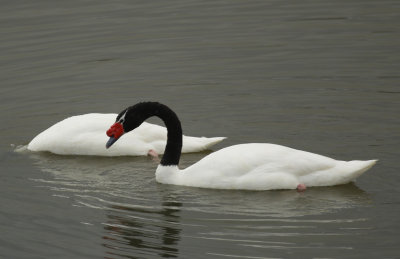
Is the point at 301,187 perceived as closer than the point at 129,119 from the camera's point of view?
Yes

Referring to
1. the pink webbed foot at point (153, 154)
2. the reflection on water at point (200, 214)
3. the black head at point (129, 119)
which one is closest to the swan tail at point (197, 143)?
the pink webbed foot at point (153, 154)

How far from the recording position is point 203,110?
15602 mm

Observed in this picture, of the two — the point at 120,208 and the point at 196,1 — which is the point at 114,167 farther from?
the point at 196,1

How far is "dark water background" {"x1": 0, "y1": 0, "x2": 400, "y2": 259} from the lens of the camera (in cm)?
1042

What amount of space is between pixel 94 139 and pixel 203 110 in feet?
7.57

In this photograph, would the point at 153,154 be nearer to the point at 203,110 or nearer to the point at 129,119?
the point at 129,119

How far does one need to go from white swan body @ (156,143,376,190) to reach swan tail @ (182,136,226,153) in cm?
146

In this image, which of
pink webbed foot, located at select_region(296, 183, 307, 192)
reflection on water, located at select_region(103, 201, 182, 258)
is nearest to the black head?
reflection on water, located at select_region(103, 201, 182, 258)

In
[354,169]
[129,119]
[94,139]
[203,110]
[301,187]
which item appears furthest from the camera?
[203,110]

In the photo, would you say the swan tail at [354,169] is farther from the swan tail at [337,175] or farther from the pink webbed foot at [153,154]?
the pink webbed foot at [153,154]

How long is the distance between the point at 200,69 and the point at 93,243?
825 cm

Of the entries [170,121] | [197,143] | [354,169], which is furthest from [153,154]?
[354,169]

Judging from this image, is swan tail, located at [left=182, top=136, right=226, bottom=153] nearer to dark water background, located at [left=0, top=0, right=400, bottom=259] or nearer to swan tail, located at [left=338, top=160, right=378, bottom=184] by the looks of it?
dark water background, located at [left=0, top=0, right=400, bottom=259]

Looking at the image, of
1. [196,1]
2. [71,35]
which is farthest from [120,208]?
[196,1]
